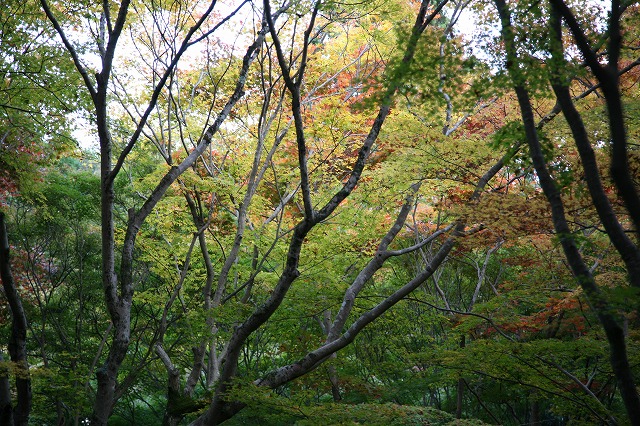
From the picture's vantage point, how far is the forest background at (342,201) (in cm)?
335

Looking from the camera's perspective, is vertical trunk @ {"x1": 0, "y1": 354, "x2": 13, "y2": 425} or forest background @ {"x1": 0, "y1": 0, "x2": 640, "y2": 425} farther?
vertical trunk @ {"x1": 0, "y1": 354, "x2": 13, "y2": 425}

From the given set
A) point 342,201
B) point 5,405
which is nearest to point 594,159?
point 342,201

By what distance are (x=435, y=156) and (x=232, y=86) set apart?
4330 millimetres

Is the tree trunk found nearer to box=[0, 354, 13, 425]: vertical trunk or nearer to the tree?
box=[0, 354, 13, 425]: vertical trunk

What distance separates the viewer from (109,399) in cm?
437

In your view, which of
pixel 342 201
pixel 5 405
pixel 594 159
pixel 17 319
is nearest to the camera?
pixel 594 159

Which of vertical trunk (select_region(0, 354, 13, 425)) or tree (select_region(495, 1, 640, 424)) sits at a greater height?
tree (select_region(495, 1, 640, 424))

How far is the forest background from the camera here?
335cm

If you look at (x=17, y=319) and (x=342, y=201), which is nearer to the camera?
(x=17, y=319)

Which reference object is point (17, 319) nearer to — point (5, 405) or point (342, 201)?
point (5, 405)

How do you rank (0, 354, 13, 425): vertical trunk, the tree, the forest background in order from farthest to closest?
(0, 354, 13, 425): vertical trunk, the forest background, the tree

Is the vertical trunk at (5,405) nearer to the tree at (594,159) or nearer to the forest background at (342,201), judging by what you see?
the forest background at (342,201)

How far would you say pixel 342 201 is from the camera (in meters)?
7.71

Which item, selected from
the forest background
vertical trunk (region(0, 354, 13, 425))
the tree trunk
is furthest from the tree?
vertical trunk (region(0, 354, 13, 425))
